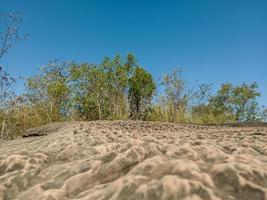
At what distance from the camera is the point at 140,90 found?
23.6 metres

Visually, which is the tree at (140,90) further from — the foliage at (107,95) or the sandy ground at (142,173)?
the sandy ground at (142,173)

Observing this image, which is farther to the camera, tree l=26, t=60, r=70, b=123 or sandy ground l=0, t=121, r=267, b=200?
tree l=26, t=60, r=70, b=123

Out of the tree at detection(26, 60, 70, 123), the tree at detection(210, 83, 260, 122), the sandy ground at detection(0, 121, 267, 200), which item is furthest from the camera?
the tree at detection(210, 83, 260, 122)

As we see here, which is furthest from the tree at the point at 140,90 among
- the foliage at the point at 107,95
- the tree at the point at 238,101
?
the tree at the point at 238,101

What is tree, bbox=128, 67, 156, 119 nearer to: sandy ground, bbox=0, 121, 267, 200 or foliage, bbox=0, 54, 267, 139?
foliage, bbox=0, 54, 267, 139

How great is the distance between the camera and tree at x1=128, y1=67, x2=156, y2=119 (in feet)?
77.1

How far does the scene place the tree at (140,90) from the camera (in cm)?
2350

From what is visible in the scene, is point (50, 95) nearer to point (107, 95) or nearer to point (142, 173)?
point (107, 95)

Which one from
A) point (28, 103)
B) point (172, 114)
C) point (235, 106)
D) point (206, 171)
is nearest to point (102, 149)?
point (206, 171)

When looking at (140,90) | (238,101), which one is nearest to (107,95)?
(140,90)

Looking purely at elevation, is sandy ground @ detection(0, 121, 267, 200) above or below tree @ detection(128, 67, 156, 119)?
below

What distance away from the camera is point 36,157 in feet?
12.1

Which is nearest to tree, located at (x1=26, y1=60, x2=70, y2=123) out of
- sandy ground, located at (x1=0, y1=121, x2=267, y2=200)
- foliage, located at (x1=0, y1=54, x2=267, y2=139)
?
foliage, located at (x1=0, y1=54, x2=267, y2=139)

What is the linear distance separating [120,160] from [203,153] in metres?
0.67
